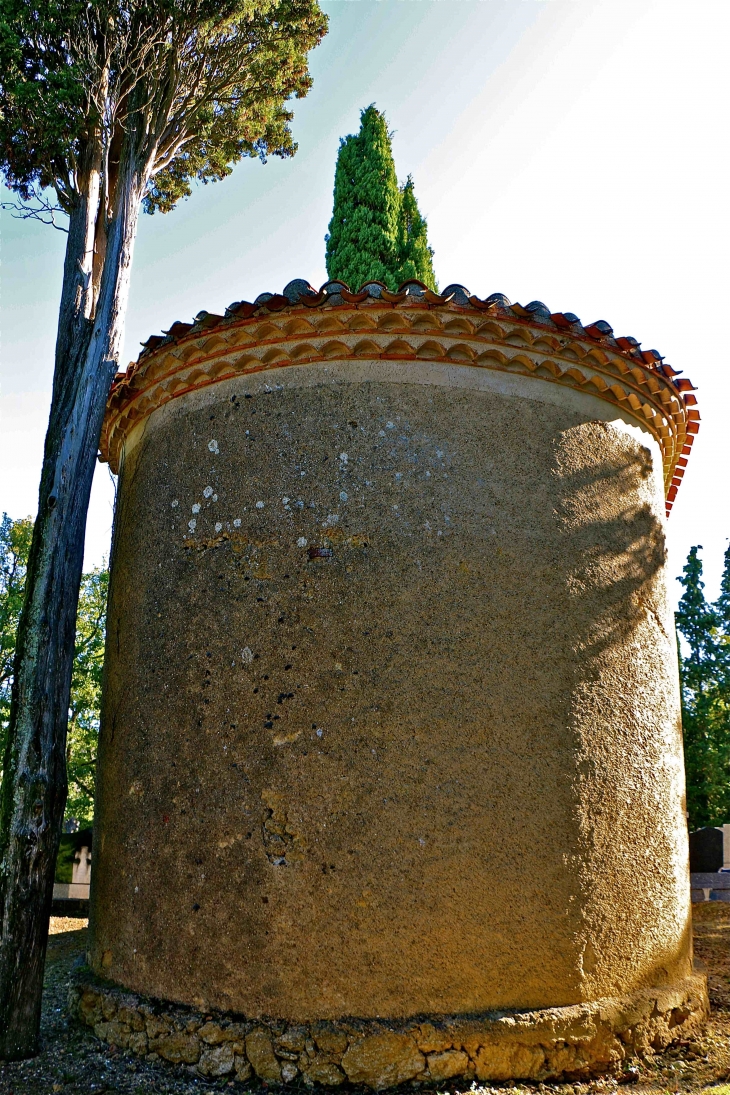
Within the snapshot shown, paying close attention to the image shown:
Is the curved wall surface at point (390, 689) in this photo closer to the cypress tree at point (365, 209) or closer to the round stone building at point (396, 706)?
the round stone building at point (396, 706)

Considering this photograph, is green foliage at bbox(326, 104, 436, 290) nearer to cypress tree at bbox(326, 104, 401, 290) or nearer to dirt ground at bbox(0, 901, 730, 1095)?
cypress tree at bbox(326, 104, 401, 290)

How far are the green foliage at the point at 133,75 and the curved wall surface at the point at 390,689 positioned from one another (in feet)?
7.44

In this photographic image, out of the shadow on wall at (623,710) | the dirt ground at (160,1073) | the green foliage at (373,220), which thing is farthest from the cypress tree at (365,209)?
the dirt ground at (160,1073)

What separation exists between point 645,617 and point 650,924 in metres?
1.95

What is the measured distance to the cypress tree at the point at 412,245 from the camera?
35.0 feet

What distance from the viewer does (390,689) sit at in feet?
15.3

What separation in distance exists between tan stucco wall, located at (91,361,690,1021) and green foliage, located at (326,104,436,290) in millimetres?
5580

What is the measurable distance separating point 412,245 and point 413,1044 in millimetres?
9659

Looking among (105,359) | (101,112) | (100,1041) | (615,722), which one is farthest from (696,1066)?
(101,112)

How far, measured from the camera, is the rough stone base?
4176mm

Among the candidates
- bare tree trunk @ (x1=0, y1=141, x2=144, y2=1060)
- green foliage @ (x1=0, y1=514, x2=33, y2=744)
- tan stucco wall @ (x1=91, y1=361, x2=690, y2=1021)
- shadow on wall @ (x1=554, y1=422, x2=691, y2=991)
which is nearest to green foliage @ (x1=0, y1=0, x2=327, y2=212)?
bare tree trunk @ (x1=0, y1=141, x2=144, y2=1060)

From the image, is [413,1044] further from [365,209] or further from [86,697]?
[86,697]

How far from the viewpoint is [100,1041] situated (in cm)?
486

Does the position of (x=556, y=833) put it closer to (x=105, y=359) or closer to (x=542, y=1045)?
(x=542, y=1045)
